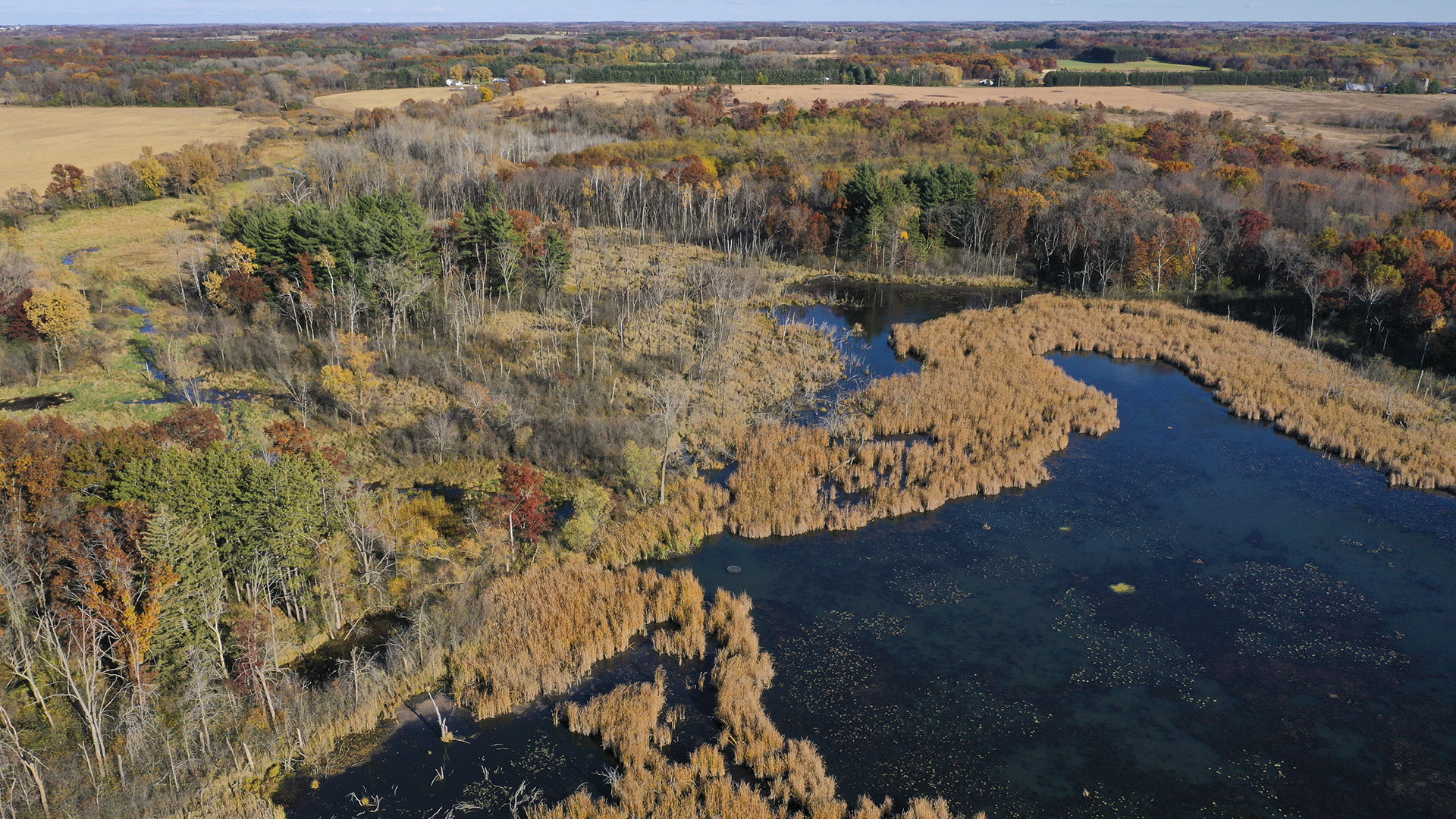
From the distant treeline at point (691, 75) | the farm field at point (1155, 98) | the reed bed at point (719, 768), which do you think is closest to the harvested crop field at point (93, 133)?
the farm field at point (1155, 98)

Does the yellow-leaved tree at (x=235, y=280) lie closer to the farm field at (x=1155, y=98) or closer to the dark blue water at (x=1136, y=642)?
the dark blue water at (x=1136, y=642)

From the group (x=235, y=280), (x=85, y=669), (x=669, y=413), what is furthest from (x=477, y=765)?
(x=235, y=280)

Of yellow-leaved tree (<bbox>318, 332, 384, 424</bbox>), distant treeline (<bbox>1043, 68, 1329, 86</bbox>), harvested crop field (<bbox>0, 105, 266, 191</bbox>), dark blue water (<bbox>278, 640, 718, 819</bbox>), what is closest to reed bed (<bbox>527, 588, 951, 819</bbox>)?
dark blue water (<bbox>278, 640, 718, 819</bbox>)

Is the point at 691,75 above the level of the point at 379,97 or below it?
above

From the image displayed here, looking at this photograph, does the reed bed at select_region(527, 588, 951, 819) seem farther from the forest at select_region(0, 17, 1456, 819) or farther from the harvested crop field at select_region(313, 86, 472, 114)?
the harvested crop field at select_region(313, 86, 472, 114)

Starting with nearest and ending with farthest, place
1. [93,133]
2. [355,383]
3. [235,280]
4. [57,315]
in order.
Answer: [355,383] → [57,315] → [235,280] → [93,133]

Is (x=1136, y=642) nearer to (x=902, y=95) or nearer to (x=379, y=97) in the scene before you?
(x=902, y=95)

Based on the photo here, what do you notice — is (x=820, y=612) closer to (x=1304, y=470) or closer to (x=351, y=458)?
(x=351, y=458)

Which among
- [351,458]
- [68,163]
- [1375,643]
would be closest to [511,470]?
[351,458]
